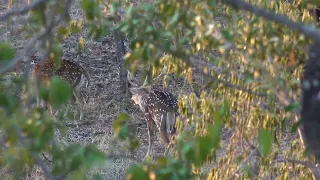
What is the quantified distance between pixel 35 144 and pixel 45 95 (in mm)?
162

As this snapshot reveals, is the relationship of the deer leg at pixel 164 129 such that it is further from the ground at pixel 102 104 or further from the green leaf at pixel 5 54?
the green leaf at pixel 5 54

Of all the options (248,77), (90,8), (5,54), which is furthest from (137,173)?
(248,77)

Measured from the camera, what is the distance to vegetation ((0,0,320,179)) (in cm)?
251

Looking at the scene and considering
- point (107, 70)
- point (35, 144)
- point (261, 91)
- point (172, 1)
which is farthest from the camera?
point (107, 70)

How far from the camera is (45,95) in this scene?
99.3 inches

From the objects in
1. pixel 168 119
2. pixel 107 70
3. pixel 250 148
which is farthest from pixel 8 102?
pixel 107 70

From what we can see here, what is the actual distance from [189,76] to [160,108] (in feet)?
15.8

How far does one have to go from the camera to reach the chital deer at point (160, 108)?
9508 millimetres

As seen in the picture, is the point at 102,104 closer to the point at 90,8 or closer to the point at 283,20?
Answer: the point at 90,8

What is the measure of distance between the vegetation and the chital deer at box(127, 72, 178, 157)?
405cm

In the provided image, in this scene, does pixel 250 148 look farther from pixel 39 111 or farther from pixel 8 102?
pixel 8 102

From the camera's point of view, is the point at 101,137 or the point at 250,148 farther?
the point at 101,137

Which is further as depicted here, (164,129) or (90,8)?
(164,129)

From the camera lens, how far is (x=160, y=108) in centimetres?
955
